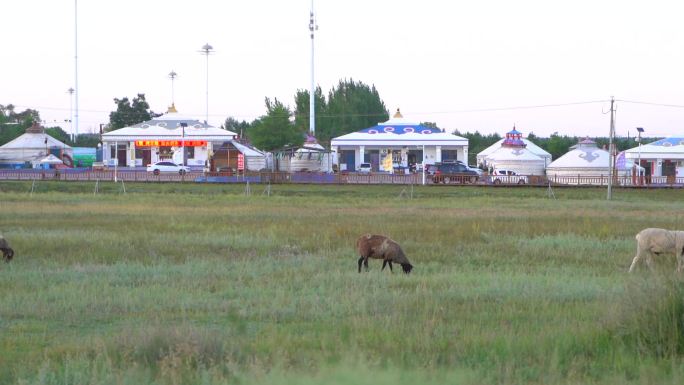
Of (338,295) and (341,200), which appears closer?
(338,295)

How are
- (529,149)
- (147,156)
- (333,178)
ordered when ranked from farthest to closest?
(529,149) → (147,156) → (333,178)

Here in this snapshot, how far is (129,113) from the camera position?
440ft

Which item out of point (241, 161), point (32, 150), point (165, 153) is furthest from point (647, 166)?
point (32, 150)

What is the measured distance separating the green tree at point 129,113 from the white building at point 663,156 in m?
71.6

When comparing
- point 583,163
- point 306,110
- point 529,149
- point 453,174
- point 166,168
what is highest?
point 306,110

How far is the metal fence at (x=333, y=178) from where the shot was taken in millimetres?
70500

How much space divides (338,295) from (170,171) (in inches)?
2766

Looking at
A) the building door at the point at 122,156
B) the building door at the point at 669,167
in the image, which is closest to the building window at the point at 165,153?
the building door at the point at 122,156

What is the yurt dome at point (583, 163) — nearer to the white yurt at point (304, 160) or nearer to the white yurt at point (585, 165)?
the white yurt at point (585, 165)

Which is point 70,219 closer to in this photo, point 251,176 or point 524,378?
point 524,378

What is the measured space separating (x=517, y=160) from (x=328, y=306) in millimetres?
75365

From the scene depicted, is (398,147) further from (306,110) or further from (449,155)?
(306,110)

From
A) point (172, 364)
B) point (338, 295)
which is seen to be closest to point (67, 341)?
point (172, 364)

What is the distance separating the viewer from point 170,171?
84.6 metres
